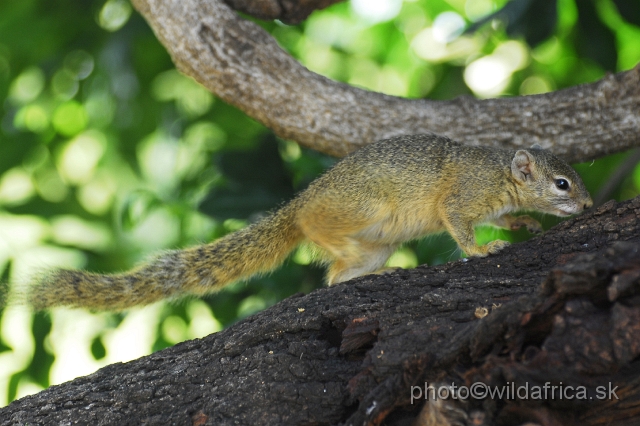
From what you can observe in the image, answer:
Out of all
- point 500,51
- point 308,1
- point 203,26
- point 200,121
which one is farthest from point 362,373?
point 500,51

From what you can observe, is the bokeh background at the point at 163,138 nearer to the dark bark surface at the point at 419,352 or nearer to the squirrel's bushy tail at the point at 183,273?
the squirrel's bushy tail at the point at 183,273

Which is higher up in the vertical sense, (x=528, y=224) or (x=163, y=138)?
(x=528, y=224)

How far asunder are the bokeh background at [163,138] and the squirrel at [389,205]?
403 mm

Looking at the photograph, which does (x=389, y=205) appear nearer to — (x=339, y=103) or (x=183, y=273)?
(x=339, y=103)

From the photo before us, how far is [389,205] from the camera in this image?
362 centimetres

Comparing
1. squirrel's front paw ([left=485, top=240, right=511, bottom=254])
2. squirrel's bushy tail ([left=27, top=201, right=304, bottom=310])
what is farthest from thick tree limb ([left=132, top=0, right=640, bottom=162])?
squirrel's front paw ([left=485, top=240, right=511, bottom=254])

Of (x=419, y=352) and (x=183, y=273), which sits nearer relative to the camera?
(x=419, y=352)

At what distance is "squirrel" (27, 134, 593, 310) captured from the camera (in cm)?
354

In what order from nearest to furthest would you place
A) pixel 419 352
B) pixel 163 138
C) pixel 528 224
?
pixel 419 352 < pixel 528 224 < pixel 163 138

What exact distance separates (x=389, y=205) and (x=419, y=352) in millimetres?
1680

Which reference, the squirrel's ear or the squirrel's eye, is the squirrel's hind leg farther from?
the squirrel's eye

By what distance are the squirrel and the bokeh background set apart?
0.40 metres

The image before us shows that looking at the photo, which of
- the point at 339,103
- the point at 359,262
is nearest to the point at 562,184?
the point at 359,262

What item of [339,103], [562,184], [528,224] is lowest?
[528,224]
